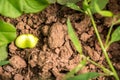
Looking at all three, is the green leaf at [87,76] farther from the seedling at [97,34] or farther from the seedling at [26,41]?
the seedling at [26,41]

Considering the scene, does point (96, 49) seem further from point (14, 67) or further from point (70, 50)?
point (14, 67)

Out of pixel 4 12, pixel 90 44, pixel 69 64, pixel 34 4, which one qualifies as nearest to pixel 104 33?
pixel 90 44

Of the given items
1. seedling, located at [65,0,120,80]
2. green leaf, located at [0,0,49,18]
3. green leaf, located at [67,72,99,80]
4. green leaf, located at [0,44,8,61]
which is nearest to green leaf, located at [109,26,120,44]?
seedling, located at [65,0,120,80]

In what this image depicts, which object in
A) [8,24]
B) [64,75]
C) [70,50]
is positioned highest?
[8,24]

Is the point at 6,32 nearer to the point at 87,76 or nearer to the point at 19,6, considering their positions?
the point at 19,6

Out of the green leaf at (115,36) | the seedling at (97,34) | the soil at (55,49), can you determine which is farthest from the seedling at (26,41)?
the green leaf at (115,36)

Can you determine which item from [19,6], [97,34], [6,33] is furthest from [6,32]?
[97,34]
